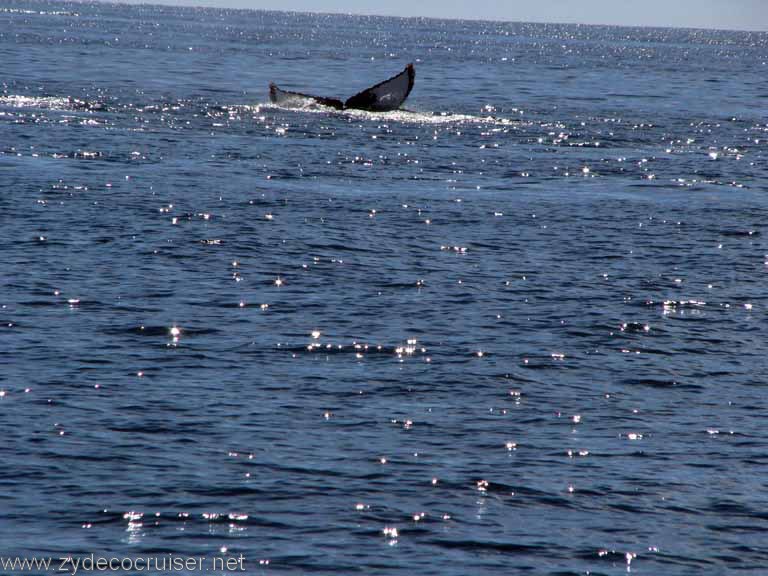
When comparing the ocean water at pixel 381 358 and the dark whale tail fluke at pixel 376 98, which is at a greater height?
the dark whale tail fluke at pixel 376 98

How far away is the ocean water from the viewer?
16.5 m

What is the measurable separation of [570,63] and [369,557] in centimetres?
14941

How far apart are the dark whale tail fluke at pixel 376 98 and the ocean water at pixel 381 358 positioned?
18936 mm

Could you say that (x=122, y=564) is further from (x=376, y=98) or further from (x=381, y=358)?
(x=376, y=98)

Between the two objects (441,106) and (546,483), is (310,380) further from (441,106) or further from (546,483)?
(441,106)

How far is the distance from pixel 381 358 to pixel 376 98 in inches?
1991

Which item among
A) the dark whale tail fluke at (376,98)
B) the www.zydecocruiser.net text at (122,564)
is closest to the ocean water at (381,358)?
the www.zydecocruiser.net text at (122,564)

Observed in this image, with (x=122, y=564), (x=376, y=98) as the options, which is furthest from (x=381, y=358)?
(x=376, y=98)

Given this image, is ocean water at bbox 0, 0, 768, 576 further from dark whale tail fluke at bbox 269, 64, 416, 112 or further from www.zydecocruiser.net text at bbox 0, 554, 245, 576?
dark whale tail fluke at bbox 269, 64, 416, 112

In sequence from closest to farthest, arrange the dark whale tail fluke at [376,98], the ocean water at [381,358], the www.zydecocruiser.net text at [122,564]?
the www.zydecocruiser.net text at [122,564], the ocean water at [381,358], the dark whale tail fluke at [376,98]

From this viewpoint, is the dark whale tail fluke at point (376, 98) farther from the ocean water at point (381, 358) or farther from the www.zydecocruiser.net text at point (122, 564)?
the www.zydecocruiser.net text at point (122, 564)

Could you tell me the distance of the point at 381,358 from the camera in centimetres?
2395

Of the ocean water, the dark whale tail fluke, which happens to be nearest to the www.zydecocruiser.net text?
the ocean water

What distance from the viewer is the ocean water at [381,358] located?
1650cm
